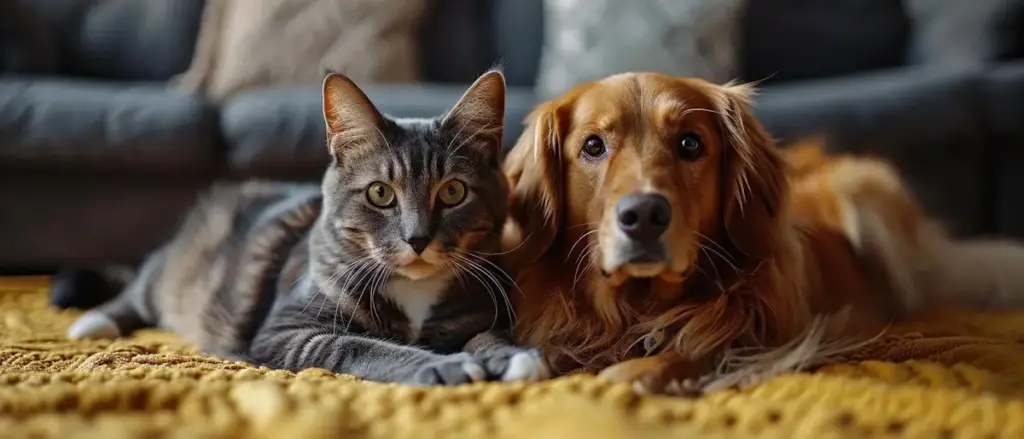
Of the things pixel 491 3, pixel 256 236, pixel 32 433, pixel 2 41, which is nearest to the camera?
pixel 32 433

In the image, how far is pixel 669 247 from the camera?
1.19 metres

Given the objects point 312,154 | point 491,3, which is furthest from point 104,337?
point 491,3

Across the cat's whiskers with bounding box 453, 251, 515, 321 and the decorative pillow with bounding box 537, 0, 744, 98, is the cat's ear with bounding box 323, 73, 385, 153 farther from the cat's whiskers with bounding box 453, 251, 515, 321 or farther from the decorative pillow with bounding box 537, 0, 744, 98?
the decorative pillow with bounding box 537, 0, 744, 98

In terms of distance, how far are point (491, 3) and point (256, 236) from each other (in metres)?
1.77

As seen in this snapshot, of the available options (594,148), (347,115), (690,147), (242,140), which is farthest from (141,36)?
(690,147)

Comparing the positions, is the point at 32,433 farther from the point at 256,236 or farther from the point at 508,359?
the point at 256,236

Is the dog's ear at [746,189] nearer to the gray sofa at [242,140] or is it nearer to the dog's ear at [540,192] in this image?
the dog's ear at [540,192]

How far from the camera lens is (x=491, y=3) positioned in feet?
10.5

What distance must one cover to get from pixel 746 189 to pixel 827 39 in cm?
197

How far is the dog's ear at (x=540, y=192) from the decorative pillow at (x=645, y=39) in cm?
105

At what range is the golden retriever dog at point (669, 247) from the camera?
4.14ft

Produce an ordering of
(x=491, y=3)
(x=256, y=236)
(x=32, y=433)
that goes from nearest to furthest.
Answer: (x=32, y=433) < (x=256, y=236) < (x=491, y=3)

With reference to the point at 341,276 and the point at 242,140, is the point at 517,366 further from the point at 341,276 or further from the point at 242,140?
the point at 242,140

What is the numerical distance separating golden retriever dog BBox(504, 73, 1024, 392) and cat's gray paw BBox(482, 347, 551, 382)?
0.32 ft
